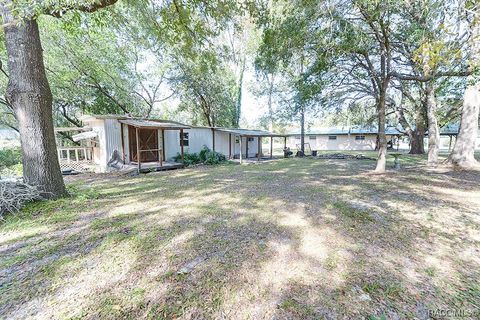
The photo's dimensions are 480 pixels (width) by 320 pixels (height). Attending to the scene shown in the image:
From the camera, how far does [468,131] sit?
875cm

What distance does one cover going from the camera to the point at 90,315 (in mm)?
1775

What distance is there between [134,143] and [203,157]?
4.15m

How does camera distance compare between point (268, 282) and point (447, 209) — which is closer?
point (268, 282)

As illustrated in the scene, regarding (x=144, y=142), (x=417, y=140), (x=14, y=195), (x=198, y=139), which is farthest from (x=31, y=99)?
(x=417, y=140)

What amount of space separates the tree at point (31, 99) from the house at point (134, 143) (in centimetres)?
490

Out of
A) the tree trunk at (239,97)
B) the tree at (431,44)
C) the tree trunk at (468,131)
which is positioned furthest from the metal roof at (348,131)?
the tree trunk at (468,131)

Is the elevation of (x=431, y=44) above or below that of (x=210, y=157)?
above

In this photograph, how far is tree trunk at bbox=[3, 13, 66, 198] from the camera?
430cm

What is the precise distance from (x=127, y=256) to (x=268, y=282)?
173 cm

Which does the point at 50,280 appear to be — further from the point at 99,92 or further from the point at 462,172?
the point at 99,92

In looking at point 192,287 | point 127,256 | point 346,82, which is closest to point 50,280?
point 127,256

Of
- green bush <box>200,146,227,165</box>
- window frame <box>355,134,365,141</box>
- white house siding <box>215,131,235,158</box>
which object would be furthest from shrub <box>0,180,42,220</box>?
window frame <box>355,134,365,141</box>

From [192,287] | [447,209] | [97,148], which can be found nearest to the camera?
[192,287]

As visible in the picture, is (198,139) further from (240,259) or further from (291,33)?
(240,259)
